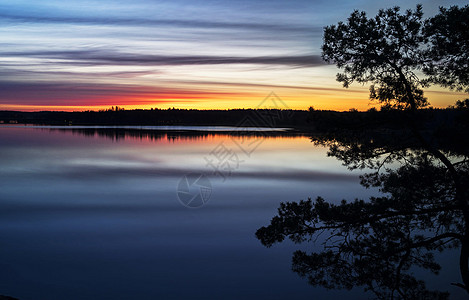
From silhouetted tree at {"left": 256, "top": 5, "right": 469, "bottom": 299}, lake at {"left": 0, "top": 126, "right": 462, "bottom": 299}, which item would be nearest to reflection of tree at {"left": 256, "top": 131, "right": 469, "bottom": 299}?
silhouetted tree at {"left": 256, "top": 5, "right": 469, "bottom": 299}

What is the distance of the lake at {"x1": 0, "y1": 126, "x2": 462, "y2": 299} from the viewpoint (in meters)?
11.3

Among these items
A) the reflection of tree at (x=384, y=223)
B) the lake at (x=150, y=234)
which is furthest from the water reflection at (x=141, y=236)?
the reflection of tree at (x=384, y=223)

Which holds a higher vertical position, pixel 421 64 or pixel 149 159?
pixel 421 64

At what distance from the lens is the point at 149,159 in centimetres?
4206

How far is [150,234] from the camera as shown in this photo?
16078mm

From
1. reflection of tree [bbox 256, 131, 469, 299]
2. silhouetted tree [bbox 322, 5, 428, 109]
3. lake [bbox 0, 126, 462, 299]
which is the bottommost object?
lake [bbox 0, 126, 462, 299]

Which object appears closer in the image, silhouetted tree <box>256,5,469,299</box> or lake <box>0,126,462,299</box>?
silhouetted tree <box>256,5,469,299</box>

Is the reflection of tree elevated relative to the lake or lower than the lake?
elevated

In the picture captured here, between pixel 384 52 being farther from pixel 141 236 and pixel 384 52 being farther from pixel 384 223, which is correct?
pixel 141 236

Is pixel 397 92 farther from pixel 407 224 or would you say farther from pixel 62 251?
pixel 62 251

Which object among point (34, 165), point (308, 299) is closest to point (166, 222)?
point (308, 299)

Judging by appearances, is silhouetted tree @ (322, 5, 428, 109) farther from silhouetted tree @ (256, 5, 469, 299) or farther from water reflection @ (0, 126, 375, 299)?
water reflection @ (0, 126, 375, 299)

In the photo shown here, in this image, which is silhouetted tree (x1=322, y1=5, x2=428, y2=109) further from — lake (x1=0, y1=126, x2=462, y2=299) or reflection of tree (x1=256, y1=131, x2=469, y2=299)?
lake (x1=0, y1=126, x2=462, y2=299)

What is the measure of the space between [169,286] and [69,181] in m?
19.9
